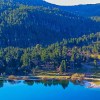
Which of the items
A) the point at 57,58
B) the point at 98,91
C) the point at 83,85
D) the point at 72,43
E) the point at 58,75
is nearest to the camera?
the point at 98,91

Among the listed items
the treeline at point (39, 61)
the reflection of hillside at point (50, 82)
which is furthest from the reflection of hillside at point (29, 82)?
the treeline at point (39, 61)

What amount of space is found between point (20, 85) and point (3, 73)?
15214 millimetres

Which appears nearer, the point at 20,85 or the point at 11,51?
the point at 20,85

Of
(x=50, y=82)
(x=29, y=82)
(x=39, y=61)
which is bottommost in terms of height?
(x=50, y=82)

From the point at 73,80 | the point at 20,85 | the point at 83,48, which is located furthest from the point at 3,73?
the point at 83,48

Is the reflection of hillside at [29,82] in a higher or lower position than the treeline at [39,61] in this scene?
lower

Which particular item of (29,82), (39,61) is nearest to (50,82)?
(29,82)

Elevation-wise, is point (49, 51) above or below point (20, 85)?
above

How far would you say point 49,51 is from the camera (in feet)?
508

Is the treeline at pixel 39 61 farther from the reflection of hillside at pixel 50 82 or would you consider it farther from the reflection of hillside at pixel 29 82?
the reflection of hillside at pixel 29 82

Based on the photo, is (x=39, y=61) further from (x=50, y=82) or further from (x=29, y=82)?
(x=50, y=82)

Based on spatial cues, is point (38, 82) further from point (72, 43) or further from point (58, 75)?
point (72, 43)

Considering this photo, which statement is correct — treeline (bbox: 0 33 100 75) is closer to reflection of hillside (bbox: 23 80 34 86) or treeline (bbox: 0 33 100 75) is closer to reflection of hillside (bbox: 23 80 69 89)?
reflection of hillside (bbox: 23 80 69 89)

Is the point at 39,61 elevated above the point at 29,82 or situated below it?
above
